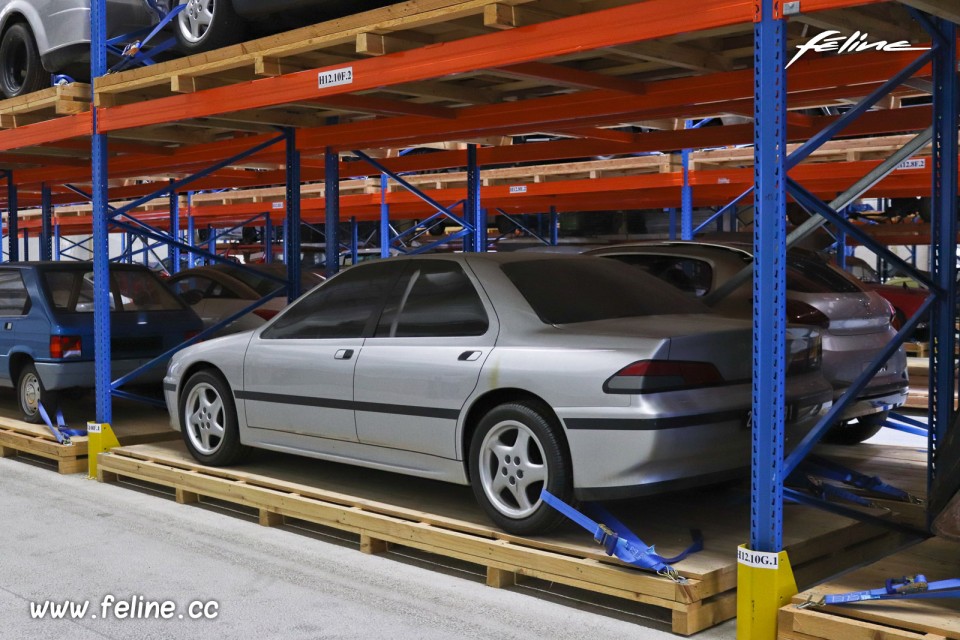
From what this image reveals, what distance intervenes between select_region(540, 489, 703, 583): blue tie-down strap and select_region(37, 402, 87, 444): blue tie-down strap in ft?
15.9

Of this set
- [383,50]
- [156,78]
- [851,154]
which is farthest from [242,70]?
[851,154]

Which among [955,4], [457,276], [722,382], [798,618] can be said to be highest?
[955,4]

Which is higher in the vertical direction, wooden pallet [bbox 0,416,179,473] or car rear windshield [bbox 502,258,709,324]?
car rear windshield [bbox 502,258,709,324]

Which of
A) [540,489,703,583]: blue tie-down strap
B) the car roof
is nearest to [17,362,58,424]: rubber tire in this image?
the car roof

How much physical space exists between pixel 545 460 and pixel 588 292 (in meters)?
1.14

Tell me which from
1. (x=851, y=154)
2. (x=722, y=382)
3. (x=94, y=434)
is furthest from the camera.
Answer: (x=851, y=154)

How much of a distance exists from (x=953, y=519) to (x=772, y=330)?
3.13ft

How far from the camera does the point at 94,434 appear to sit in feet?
26.5

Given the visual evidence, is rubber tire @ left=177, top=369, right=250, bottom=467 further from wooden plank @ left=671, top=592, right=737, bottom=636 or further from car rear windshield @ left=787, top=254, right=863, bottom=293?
car rear windshield @ left=787, top=254, right=863, bottom=293

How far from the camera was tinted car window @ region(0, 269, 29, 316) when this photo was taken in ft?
30.3

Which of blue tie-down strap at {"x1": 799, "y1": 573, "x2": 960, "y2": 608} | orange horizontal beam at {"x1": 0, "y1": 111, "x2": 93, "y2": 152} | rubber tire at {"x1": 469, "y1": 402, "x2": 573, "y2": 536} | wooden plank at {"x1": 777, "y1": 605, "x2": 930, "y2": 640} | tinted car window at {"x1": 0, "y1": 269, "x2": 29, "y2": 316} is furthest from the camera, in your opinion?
tinted car window at {"x1": 0, "y1": 269, "x2": 29, "y2": 316}

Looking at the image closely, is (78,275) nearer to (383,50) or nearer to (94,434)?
(94,434)

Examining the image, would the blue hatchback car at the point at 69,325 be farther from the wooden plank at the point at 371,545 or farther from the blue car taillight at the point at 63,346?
the wooden plank at the point at 371,545

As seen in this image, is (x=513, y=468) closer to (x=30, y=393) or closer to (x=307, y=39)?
(x=307, y=39)
